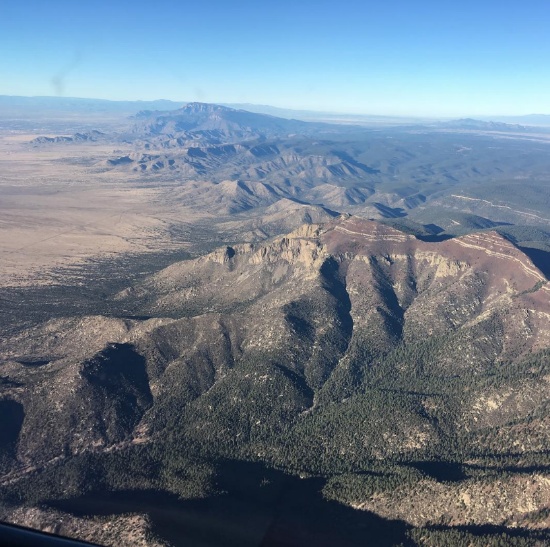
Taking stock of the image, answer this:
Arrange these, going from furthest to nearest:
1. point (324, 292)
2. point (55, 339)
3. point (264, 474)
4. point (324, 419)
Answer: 1. point (324, 292)
2. point (55, 339)
3. point (324, 419)
4. point (264, 474)

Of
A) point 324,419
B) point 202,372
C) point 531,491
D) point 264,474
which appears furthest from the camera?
point 202,372

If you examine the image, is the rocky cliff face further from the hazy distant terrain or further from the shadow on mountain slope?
the shadow on mountain slope

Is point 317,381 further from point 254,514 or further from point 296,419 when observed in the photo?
point 254,514

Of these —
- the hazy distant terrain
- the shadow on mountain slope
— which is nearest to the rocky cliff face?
the hazy distant terrain

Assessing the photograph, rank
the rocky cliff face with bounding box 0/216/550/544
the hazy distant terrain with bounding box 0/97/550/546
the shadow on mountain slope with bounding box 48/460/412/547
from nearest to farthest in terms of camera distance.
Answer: the shadow on mountain slope with bounding box 48/460/412/547, the hazy distant terrain with bounding box 0/97/550/546, the rocky cliff face with bounding box 0/216/550/544

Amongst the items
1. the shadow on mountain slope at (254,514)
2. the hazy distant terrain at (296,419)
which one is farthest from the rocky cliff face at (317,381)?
the shadow on mountain slope at (254,514)

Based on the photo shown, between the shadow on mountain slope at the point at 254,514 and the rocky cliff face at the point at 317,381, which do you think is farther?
the rocky cliff face at the point at 317,381

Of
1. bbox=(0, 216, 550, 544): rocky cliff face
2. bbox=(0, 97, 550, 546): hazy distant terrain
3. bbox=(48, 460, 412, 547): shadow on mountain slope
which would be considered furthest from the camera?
bbox=(0, 216, 550, 544): rocky cliff face

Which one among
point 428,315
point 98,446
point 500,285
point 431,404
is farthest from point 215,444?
point 500,285

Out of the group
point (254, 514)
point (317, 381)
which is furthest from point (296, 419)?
point (254, 514)

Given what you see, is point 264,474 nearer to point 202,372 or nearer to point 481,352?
point 202,372

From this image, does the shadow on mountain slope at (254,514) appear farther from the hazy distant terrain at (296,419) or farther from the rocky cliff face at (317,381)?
the rocky cliff face at (317,381)
